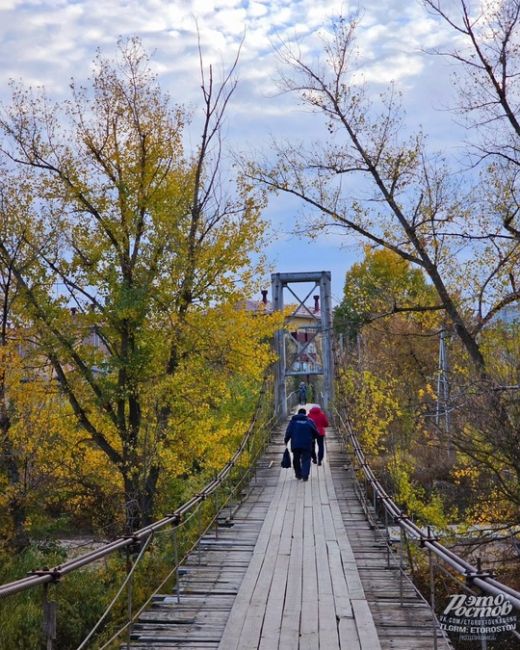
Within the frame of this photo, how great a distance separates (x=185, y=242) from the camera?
12.7 metres

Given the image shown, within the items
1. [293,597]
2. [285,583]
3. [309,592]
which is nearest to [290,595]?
[293,597]

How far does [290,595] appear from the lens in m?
6.27

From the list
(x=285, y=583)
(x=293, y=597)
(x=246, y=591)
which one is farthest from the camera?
(x=285, y=583)

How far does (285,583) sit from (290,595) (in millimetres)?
417

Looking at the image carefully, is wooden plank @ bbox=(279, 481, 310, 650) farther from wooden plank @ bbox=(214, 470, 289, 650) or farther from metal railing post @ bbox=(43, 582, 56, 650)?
metal railing post @ bbox=(43, 582, 56, 650)

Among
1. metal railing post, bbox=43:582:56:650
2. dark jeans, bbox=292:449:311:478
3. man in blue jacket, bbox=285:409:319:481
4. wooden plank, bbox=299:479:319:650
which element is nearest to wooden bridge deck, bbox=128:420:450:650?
wooden plank, bbox=299:479:319:650

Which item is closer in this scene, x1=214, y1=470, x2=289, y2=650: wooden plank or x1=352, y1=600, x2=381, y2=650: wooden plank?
x1=352, y1=600, x2=381, y2=650: wooden plank

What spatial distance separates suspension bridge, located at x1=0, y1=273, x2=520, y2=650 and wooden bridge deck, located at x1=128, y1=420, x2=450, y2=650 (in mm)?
11

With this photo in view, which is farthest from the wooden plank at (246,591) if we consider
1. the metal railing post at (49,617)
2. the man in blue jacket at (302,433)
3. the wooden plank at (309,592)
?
the man in blue jacket at (302,433)

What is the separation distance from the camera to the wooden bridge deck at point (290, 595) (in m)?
5.20

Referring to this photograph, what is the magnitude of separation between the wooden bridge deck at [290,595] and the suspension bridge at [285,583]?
0.04ft

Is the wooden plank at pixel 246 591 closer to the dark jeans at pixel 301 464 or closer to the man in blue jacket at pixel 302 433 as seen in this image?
the man in blue jacket at pixel 302 433

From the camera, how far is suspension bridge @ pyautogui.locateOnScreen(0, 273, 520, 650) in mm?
4949

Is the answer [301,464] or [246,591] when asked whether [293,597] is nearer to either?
[246,591]
